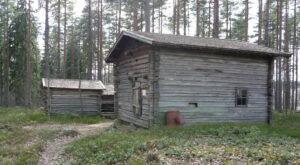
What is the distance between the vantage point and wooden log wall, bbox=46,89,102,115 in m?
19.5

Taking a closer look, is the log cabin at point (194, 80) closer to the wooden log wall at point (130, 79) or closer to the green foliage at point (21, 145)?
the wooden log wall at point (130, 79)

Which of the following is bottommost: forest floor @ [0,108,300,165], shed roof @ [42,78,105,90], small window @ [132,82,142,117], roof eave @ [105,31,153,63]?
forest floor @ [0,108,300,165]

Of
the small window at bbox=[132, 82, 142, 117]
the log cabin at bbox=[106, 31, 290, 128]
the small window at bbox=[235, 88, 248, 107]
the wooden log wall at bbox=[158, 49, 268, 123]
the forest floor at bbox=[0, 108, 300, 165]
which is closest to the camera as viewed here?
the forest floor at bbox=[0, 108, 300, 165]

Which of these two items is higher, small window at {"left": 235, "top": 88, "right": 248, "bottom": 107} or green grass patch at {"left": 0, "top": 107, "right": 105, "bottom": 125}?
small window at {"left": 235, "top": 88, "right": 248, "bottom": 107}

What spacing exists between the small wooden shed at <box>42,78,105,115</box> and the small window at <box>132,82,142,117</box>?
6816 millimetres

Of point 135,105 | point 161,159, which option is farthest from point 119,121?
point 161,159

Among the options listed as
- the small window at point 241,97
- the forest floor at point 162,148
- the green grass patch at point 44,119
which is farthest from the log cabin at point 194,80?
the green grass patch at point 44,119

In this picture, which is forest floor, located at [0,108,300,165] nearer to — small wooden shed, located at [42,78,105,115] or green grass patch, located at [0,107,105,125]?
green grass patch, located at [0,107,105,125]

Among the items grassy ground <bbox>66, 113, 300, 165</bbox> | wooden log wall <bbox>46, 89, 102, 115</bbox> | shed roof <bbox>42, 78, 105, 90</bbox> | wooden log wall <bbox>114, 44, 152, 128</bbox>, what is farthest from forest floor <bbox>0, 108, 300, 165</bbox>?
shed roof <bbox>42, 78, 105, 90</bbox>

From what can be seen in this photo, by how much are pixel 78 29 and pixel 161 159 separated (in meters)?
33.4

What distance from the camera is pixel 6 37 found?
28672 mm

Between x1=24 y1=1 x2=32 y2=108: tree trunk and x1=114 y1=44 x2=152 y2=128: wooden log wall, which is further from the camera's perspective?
x1=24 y1=1 x2=32 y2=108: tree trunk

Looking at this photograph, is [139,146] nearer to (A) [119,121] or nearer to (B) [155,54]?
(B) [155,54]

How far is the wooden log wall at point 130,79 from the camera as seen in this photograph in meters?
12.7
